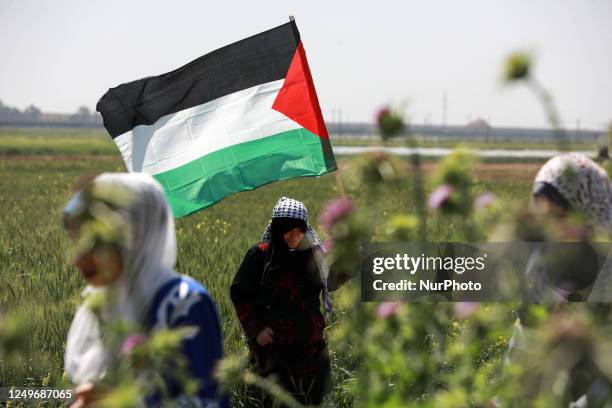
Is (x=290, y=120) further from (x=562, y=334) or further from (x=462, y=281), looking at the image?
(x=562, y=334)

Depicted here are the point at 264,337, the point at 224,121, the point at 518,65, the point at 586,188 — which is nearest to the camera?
the point at 518,65

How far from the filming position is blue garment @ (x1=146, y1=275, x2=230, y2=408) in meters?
1.52

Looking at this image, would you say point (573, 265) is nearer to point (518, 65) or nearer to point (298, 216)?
point (518, 65)

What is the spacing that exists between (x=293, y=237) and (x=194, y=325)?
1632mm

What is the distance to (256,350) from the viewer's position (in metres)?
3.22

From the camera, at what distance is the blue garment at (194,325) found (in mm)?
1521

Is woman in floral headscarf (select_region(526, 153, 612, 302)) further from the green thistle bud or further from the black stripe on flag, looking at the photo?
the black stripe on flag

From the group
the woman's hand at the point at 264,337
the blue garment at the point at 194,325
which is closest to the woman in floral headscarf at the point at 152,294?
the blue garment at the point at 194,325

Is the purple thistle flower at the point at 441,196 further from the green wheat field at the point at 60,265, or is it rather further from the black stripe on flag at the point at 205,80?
the black stripe on flag at the point at 205,80

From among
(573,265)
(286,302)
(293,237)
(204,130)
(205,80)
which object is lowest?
(286,302)

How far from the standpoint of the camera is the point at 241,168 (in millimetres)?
3881

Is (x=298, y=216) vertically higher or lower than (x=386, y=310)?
lower

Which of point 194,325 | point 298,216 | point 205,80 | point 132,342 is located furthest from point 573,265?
point 205,80

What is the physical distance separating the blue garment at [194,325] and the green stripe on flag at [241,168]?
86.6 inches
